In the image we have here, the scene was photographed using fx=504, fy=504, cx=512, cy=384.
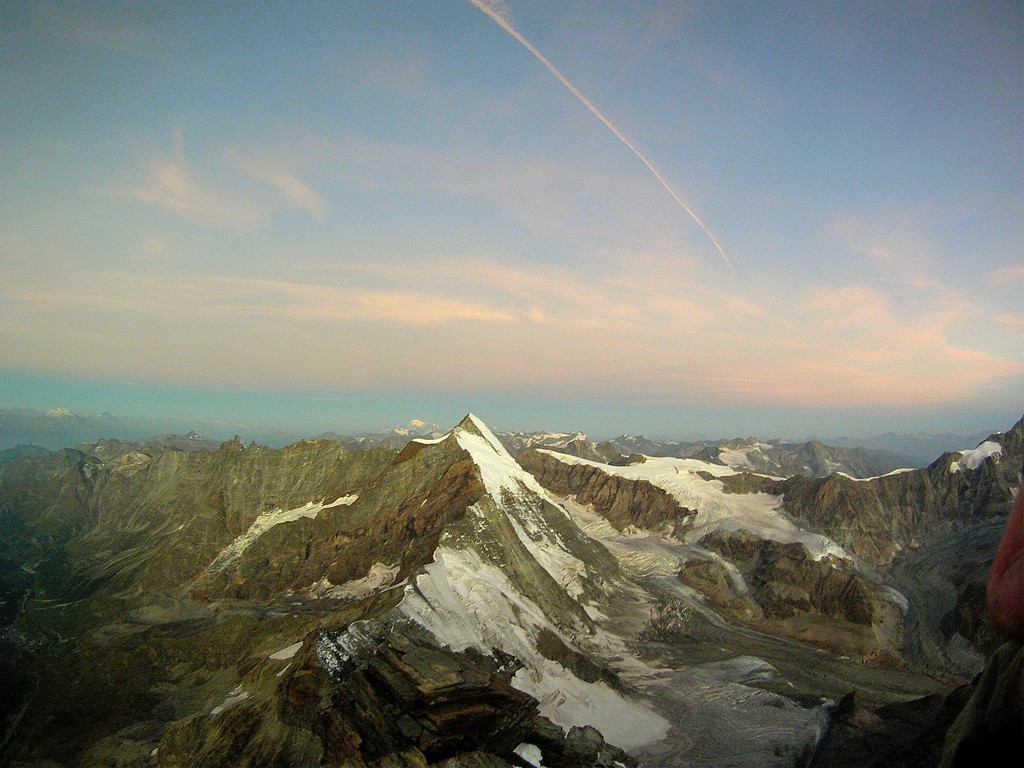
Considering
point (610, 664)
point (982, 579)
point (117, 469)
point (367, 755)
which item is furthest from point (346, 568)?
point (117, 469)

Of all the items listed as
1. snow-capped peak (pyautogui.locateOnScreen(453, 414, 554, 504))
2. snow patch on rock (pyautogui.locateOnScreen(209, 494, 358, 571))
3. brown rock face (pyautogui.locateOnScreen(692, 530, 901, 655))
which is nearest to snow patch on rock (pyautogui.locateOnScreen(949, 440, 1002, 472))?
brown rock face (pyautogui.locateOnScreen(692, 530, 901, 655))

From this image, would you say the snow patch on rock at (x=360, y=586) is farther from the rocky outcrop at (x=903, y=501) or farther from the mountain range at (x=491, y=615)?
the rocky outcrop at (x=903, y=501)

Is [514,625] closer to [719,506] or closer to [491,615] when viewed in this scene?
[491,615]

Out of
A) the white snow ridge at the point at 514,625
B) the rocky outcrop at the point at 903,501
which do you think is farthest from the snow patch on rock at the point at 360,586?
the rocky outcrop at the point at 903,501

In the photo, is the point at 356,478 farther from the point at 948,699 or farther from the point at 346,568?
the point at 948,699

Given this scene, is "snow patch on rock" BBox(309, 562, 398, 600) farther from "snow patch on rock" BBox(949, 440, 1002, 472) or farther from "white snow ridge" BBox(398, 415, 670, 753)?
"snow patch on rock" BBox(949, 440, 1002, 472)

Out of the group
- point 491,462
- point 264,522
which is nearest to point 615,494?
point 491,462

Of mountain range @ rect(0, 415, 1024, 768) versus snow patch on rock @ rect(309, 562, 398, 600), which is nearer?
mountain range @ rect(0, 415, 1024, 768)
